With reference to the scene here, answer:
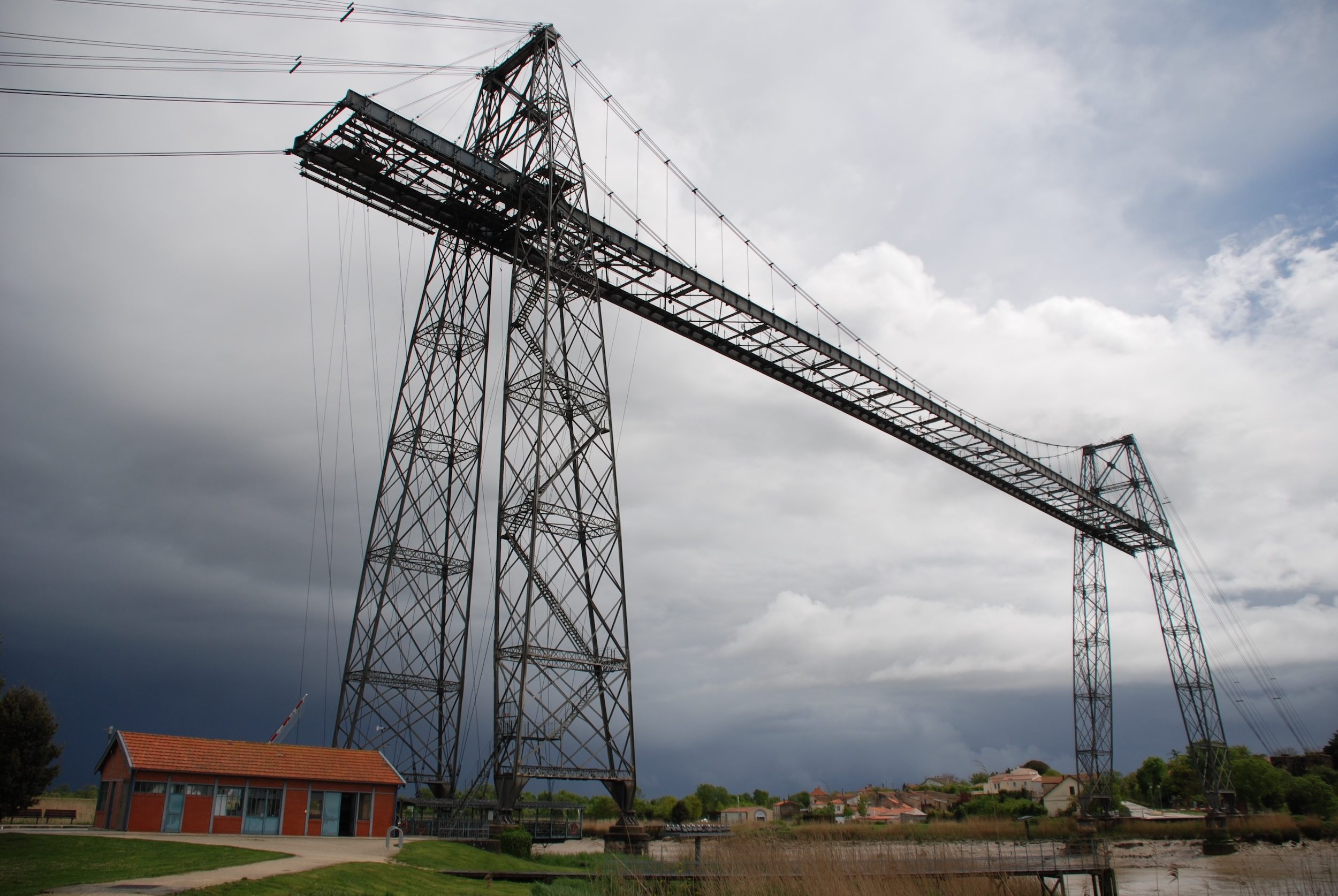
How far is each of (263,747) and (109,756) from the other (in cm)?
355

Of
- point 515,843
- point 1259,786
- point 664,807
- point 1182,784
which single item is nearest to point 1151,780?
point 1182,784

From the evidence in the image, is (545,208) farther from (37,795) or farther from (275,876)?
(37,795)

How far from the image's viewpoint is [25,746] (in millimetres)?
21906

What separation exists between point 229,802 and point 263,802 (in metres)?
0.81

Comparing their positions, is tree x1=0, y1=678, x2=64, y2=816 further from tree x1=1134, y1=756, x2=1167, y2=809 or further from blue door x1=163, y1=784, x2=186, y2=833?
tree x1=1134, y1=756, x2=1167, y2=809

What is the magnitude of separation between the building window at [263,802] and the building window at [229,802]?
0.64ft

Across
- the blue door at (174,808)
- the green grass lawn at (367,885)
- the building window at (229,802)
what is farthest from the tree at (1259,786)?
the blue door at (174,808)

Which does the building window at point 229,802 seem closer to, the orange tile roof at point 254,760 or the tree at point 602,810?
the orange tile roof at point 254,760

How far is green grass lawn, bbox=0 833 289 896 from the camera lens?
1062 centimetres

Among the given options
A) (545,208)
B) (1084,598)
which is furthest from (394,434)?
(1084,598)

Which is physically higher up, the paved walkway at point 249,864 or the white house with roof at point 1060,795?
the paved walkway at point 249,864

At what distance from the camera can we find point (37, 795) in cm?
2411

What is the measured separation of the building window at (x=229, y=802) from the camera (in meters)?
19.7

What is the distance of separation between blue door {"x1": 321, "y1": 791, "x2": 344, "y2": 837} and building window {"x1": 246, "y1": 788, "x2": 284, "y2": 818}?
117cm
